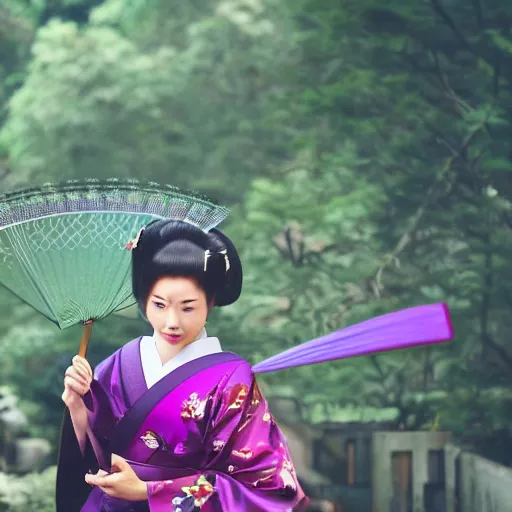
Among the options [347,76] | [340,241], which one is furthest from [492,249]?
[347,76]

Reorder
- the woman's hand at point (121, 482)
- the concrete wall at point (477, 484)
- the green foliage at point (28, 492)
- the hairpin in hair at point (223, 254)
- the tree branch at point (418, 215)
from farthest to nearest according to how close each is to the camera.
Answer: the tree branch at point (418, 215) → the green foliage at point (28, 492) → the concrete wall at point (477, 484) → the hairpin in hair at point (223, 254) → the woman's hand at point (121, 482)

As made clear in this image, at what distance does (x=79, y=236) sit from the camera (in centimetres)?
183

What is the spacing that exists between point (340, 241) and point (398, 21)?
4.62 ft

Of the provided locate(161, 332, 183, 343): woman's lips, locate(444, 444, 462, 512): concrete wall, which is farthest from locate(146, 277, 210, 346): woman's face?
locate(444, 444, 462, 512): concrete wall

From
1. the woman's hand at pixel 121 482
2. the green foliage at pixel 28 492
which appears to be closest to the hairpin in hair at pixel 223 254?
the woman's hand at pixel 121 482

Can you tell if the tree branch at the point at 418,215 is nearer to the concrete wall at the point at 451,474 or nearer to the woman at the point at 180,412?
the concrete wall at the point at 451,474

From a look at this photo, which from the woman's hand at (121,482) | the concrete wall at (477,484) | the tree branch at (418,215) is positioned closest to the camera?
the woman's hand at (121,482)

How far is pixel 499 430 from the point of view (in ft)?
19.1

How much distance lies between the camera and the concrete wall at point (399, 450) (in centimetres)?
565

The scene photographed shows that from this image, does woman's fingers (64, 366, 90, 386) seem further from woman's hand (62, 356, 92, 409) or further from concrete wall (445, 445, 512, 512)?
concrete wall (445, 445, 512, 512)

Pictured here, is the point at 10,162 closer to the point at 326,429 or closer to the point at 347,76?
the point at 347,76

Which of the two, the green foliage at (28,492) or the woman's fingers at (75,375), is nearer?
the woman's fingers at (75,375)

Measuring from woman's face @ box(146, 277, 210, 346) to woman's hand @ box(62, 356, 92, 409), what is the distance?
5.9 inches

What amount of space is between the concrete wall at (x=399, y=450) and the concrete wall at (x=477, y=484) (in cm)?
11
